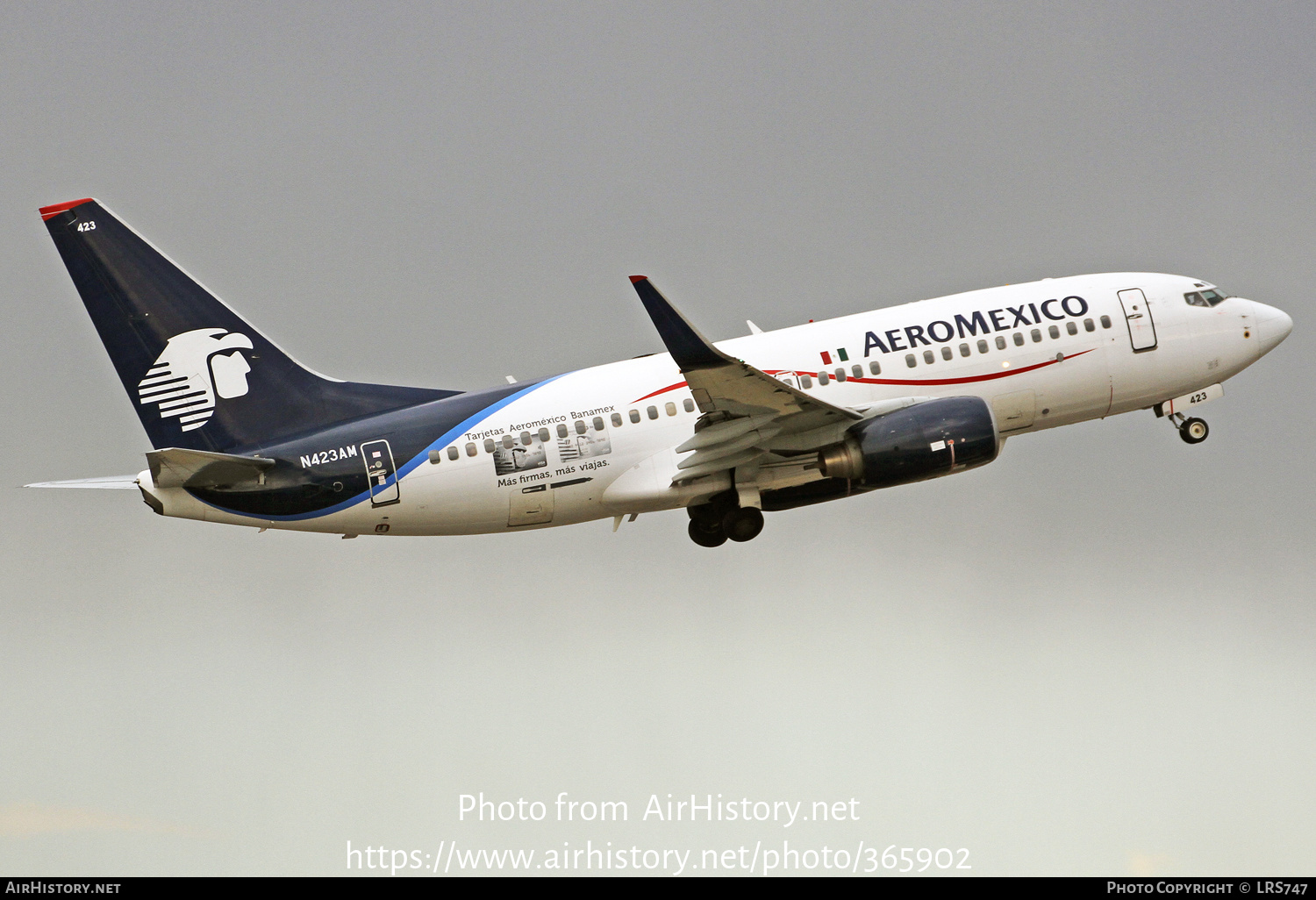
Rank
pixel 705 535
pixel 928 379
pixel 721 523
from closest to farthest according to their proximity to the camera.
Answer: pixel 928 379 → pixel 721 523 → pixel 705 535

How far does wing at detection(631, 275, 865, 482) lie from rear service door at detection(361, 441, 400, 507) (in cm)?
675

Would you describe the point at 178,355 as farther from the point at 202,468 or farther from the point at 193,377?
the point at 202,468

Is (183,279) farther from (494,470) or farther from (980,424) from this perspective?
(980,424)

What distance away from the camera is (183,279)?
3831 centimetres

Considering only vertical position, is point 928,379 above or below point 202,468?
below

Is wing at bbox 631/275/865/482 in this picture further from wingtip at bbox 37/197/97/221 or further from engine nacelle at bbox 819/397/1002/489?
wingtip at bbox 37/197/97/221

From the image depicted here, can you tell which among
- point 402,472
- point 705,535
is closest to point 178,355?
point 402,472

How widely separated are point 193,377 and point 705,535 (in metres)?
13.3

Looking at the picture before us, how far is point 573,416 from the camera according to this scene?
37.9 m

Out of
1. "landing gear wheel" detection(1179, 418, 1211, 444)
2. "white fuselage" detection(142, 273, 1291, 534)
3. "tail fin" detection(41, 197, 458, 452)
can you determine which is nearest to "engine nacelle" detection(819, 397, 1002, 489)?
"white fuselage" detection(142, 273, 1291, 534)

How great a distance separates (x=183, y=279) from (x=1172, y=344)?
2515 centimetres

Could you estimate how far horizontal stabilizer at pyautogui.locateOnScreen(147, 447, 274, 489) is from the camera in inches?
1369

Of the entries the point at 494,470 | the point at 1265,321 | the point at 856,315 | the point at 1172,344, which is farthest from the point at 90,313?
the point at 1265,321

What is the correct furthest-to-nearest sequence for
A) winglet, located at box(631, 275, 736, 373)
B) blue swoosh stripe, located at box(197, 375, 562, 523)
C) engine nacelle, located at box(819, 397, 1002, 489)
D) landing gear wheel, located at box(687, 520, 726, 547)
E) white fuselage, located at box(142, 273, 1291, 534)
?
landing gear wheel, located at box(687, 520, 726, 547) < white fuselage, located at box(142, 273, 1291, 534) < engine nacelle, located at box(819, 397, 1002, 489) < blue swoosh stripe, located at box(197, 375, 562, 523) < winglet, located at box(631, 275, 736, 373)
